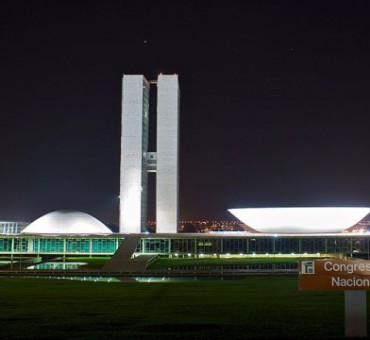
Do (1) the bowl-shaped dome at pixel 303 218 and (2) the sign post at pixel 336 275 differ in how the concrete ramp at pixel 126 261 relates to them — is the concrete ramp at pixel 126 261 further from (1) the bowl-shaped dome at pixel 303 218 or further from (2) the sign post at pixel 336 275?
(2) the sign post at pixel 336 275

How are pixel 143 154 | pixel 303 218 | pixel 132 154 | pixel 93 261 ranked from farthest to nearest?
pixel 143 154
pixel 132 154
pixel 303 218
pixel 93 261

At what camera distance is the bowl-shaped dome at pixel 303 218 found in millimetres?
53531

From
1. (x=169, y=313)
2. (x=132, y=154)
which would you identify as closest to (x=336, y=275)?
(x=169, y=313)

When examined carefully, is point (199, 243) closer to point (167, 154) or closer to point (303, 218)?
point (303, 218)

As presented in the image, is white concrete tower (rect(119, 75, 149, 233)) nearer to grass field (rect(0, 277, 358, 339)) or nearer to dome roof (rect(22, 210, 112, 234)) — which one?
dome roof (rect(22, 210, 112, 234))

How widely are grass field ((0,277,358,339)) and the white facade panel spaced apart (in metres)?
46.0

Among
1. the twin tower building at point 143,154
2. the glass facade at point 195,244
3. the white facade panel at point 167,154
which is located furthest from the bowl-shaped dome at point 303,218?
the twin tower building at point 143,154

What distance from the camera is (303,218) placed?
53719mm

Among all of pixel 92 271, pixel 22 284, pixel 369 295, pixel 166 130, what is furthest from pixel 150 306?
pixel 166 130

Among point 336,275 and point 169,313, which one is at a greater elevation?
point 336,275

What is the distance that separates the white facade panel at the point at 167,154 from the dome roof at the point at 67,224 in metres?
7.14

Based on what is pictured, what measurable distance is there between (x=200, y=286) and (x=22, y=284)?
6.77 meters

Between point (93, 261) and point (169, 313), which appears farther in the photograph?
point (93, 261)

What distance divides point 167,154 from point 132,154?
3732 mm
